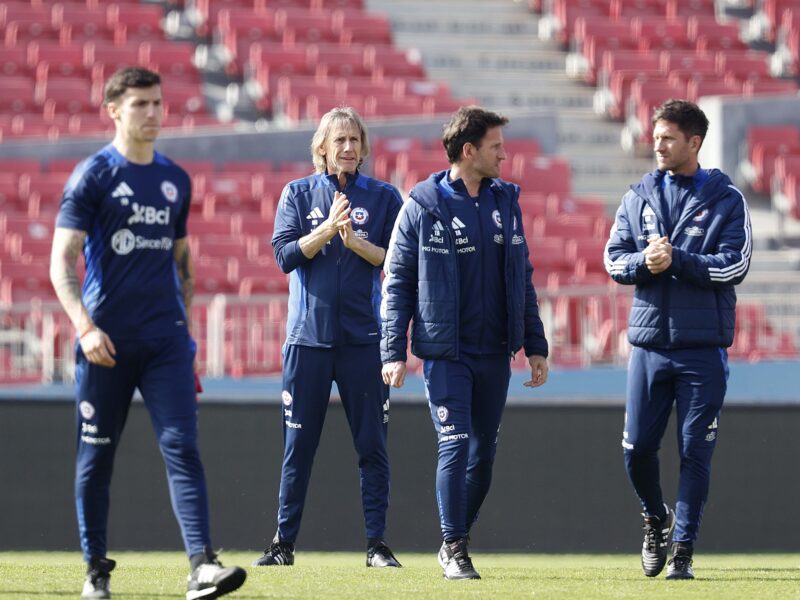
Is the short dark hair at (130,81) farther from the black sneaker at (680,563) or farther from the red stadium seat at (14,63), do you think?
the red stadium seat at (14,63)

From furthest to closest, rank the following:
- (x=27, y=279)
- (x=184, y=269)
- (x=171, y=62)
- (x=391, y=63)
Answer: (x=391, y=63)
(x=171, y=62)
(x=27, y=279)
(x=184, y=269)

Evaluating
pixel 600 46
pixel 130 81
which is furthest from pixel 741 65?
pixel 130 81

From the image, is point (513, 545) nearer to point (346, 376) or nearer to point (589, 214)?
point (346, 376)

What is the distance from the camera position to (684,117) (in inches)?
256

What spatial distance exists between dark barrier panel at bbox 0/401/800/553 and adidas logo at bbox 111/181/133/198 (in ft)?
12.9

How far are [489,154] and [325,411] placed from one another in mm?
1451

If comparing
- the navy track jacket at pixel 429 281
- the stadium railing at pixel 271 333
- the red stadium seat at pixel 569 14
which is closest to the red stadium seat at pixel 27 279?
the stadium railing at pixel 271 333

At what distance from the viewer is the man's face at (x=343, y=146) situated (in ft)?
22.7

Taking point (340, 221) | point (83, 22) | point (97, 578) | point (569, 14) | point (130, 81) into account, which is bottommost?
point (97, 578)

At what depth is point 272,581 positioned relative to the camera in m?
6.05

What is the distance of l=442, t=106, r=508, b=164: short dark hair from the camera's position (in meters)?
6.44

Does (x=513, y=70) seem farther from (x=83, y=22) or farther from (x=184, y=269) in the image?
(x=184, y=269)

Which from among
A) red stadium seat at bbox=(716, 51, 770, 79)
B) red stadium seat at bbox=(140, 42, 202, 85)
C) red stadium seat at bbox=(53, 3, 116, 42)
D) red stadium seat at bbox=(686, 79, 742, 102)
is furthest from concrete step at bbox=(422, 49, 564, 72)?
red stadium seat at bbox=(53, 3, 116, 42)

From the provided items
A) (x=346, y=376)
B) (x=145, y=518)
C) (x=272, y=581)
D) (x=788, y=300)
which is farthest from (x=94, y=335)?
(x=788, y=300)
